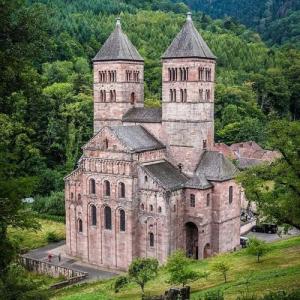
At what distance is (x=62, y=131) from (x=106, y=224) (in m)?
34.1

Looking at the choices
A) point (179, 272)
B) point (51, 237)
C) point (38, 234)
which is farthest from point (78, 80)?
point (179, 272)

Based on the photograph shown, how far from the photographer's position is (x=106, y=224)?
53719 millimetres

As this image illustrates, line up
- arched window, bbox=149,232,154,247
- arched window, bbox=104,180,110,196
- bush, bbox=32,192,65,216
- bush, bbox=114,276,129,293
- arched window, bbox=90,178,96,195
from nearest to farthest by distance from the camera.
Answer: bush, bbox=114,276,129,293, arched window, bbox=149,232,154,247, arched window, bbox=104,180,110,196, arched window, bbox=90,178,96,195, bush, bbox=32,192,65,216

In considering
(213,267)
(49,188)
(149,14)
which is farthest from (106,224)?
(149,14)

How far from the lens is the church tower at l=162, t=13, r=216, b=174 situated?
171ft

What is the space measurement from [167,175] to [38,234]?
1934 cm

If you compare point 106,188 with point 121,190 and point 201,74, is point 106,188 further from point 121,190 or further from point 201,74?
point 201,74

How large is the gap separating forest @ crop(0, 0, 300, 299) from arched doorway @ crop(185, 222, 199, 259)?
1201 cm

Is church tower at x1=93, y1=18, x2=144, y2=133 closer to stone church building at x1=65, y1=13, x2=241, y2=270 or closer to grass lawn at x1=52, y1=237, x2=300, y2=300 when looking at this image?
A: stone church building at x1=65, y1=13, x2=241, y2=270

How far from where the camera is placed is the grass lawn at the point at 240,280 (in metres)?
31.9

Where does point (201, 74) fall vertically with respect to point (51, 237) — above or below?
above

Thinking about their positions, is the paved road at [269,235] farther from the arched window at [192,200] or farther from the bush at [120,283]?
the bush at [120,283]

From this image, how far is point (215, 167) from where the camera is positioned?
51969 millimetres

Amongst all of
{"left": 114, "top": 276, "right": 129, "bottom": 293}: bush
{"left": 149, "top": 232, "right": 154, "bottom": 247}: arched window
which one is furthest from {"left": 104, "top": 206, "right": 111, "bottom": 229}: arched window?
{"left": 114, "top": 276, "right": 129, "bottom": 293}: bush
